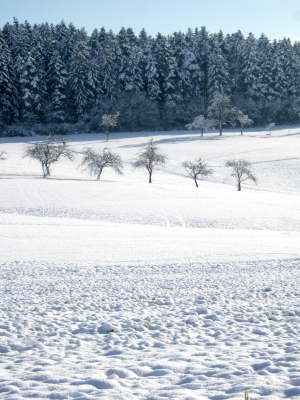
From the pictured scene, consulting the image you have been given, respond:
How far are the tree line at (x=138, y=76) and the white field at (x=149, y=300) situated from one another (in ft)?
155

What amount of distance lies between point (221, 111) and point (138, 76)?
20.3m

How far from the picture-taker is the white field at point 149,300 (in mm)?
5281

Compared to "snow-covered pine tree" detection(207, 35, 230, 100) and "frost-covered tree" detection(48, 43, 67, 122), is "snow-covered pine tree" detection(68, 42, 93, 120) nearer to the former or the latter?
"frost-covered tree" detection(48, 43, 67, 122)

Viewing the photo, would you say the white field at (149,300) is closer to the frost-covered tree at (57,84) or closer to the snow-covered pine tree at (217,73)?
the frost-covered tree at (57,84)

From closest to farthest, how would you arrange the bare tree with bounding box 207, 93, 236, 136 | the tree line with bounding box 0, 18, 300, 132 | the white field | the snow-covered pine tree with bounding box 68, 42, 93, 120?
the white field, the bare tree with bounding box 207, 93, 236, 136, the tree line with bounding box 0, 18, 300, 132, the snow-covered pine tree with bounding box 68, 42, 93, 120

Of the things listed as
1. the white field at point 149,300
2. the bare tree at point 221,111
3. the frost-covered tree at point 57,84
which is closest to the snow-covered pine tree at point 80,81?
the frost-covered tree at point 57,84

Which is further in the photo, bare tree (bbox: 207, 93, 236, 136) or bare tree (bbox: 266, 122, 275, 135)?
bare tree (bbox: 266, 122, 275, 135)

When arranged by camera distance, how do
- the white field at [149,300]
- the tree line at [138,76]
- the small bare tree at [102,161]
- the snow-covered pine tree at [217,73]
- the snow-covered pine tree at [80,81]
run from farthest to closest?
the snow-covered pine tree at [217,73] → the snow-covered pine tree at [80,81] → the tree line at [138,76] → the small bare tree at [102,161] → the white field at [149,300]

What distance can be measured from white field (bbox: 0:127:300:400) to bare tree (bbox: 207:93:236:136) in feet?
144

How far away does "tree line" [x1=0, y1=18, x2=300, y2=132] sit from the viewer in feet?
239

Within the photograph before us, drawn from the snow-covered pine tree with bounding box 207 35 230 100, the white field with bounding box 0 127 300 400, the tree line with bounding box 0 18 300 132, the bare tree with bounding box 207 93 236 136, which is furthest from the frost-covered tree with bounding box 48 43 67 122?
the white field with bounding box 0 127 300 400

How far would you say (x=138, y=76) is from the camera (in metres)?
79.4

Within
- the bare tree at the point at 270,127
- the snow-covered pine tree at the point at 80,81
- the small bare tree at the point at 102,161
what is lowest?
the small bare tree at the point at 102,161

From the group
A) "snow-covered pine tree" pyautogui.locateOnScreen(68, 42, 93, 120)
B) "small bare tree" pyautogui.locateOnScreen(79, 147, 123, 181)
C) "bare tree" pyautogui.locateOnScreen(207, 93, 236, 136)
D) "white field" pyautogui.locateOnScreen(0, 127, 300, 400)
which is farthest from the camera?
"snow-covered pine tree" pyautogui.locateOnScreen(68, 42, 93, 120)
